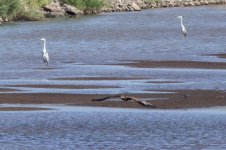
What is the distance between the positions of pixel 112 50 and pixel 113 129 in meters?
24.2

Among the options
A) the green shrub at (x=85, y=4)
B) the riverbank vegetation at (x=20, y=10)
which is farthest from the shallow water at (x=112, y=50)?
the green shrub at (x=85, y=4)

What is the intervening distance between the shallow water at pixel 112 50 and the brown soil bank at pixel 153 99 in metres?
1.10

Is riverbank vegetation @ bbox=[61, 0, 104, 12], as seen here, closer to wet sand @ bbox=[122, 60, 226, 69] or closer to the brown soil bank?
wet sand @ bbox=[122, 60, 226, 69]

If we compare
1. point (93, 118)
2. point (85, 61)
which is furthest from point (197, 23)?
point (93, 118)

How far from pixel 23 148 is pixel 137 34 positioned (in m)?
39.9

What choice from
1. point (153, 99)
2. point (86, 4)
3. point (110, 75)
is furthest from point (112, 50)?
point (86, 4)

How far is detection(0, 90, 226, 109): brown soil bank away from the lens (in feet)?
92.2

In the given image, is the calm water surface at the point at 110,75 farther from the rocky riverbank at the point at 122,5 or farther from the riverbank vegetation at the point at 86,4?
the riverbank vegetation at the point at 86,4

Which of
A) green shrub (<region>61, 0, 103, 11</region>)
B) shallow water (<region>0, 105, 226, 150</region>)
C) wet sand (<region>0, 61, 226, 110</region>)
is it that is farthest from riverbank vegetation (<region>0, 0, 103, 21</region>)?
shallow water (<region>0, 105, 226, 150</region>)

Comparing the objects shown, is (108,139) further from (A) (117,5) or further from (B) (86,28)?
(A) (117,5)

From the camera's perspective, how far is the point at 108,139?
22641mm

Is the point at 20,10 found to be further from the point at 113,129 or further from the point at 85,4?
the point at 113,129

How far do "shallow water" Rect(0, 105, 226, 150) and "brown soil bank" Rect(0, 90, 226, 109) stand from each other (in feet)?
3.25

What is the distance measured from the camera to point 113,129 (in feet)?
78.3
